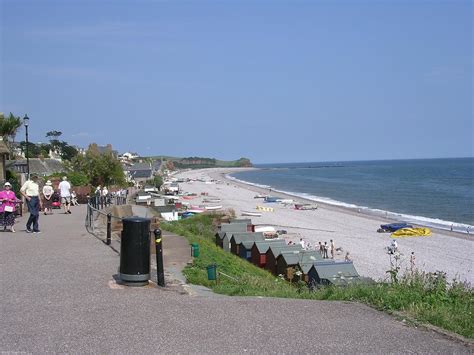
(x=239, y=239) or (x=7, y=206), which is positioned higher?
(x=7, y=206)

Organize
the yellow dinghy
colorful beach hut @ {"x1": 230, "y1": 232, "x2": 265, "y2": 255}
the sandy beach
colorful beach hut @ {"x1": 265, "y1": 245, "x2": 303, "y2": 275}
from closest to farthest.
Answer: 1. colorful beach hut @ {"x1": 265, "y1": 245, "x2": 303, "y2": 275}
2. colorful beach hut @ {"x1": 230, "y1": 232, "x2": 265, "y2": 255}
3. the sandy beach
4. the yellow dinghy

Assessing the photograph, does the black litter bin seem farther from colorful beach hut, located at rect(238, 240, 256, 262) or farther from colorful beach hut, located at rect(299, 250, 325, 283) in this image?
colorful beach hut, located at rect(238, 240, 256, 262)

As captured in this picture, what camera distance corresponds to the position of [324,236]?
40.3 meters

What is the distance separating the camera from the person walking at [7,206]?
1428cm

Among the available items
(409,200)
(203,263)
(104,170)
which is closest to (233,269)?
(203,263)

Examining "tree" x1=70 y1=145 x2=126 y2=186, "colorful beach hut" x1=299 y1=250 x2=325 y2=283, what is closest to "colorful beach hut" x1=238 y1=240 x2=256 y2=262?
"colorful beach hut" x1=299 y1=250 x2=325 y2=283

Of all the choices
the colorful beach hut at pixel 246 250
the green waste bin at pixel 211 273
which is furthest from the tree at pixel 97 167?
the green waste bin at pixel 211 273

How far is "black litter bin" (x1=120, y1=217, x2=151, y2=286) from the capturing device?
26.7ft

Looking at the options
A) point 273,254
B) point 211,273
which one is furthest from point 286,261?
point 211,273

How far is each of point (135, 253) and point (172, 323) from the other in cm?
220

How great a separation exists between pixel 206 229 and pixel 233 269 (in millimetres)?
17120

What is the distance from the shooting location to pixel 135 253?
26.9ft

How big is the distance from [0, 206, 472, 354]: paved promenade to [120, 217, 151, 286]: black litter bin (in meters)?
0.21

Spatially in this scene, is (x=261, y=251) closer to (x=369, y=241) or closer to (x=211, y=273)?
(x=211, y=273)
